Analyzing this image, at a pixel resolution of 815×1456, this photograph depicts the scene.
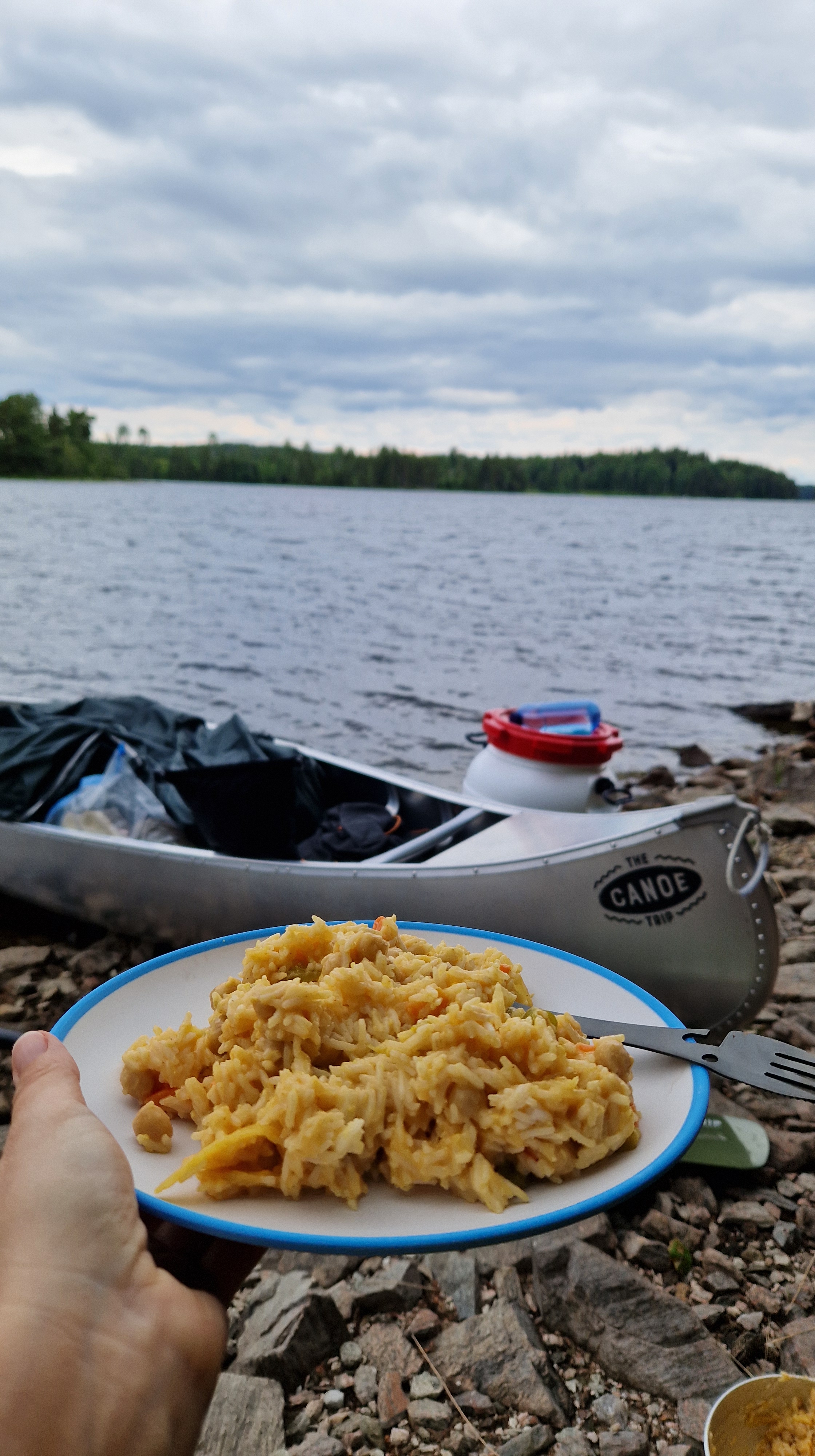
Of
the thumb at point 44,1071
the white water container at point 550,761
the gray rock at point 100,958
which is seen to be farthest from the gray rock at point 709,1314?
the gray rock at point 100,958

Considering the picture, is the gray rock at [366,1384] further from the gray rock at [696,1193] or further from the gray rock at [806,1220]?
the gray rock at [806,1220]

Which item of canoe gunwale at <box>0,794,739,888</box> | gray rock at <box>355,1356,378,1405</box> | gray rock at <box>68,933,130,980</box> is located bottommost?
gray rock at <box>68,933,130,980</box>

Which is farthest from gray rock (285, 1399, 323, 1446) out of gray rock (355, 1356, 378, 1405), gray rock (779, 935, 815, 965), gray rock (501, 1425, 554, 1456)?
gray rock (779, 935, 815, 965)

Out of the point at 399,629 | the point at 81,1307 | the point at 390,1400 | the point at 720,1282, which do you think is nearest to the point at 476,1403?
the point at 390,1400

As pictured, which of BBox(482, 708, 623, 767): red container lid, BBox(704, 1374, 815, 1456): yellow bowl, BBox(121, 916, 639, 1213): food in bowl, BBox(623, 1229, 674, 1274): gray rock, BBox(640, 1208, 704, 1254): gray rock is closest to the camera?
BBox(121, 916, 639, 1213): food in bowl

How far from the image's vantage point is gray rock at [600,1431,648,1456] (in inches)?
97.7

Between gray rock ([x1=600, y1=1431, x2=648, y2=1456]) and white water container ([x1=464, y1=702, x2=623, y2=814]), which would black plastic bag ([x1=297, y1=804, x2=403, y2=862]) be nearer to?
white water container ([x1=464, y1=702, x2=623, y2=814])

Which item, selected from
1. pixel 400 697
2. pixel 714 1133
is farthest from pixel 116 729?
pixel 400 697

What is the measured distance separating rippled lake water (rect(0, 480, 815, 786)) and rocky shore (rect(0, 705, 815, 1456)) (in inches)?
272

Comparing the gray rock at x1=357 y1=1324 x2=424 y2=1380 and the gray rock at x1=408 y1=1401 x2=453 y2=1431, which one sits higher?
the gray rock at x1=408 y1=1401 x2=453 y2=1431

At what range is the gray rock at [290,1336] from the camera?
Answer: 270cm

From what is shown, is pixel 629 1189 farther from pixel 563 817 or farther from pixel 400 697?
pixel 400 697

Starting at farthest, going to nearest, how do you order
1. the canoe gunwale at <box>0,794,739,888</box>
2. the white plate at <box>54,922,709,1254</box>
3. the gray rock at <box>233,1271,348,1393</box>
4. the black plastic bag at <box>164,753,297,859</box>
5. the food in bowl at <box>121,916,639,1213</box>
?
the black plastic bag at <box>164,753,297,859</box> < the canoe gunwale at <box>0,794,739,888</box> < the gray rock at <box>233,1271,348,1393</box> < the food in bowl at <box>121,916,639,1213</box> < the white plate at <box>54,922,709,1254</box>

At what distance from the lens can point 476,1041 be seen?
1.69 meters
